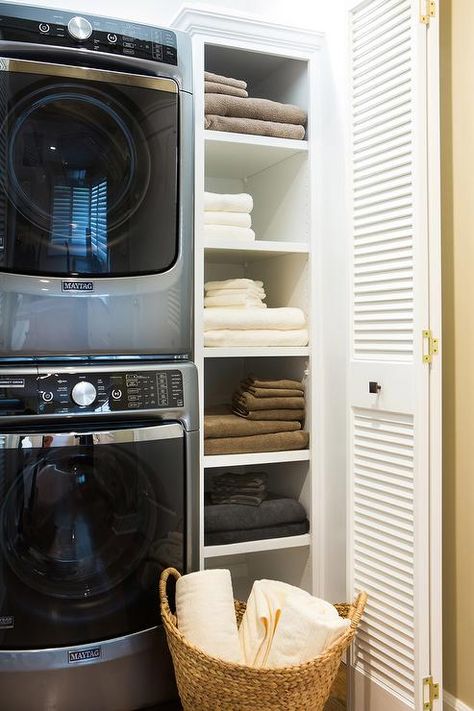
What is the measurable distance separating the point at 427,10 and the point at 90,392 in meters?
1.25

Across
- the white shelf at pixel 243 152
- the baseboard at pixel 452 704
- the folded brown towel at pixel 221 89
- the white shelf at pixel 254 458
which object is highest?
the folded brown towel at pixel 221 89

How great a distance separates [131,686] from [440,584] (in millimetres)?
845

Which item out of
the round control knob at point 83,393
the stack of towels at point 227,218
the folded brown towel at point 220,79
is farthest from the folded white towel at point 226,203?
the round control knob at point 83,393

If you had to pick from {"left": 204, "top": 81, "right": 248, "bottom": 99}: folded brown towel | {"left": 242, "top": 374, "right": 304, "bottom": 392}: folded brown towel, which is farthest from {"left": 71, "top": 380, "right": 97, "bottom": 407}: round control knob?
{"left": 204, "top": 81, "right": 248, "bottom": 99}: folded brown towel

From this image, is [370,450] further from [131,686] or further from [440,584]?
[131,686]

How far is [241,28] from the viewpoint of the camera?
2.06 meters

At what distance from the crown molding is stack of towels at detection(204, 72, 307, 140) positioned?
128 mm

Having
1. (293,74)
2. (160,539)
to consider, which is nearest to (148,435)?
(160,539)

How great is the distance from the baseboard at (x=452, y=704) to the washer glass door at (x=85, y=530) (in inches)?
30.8

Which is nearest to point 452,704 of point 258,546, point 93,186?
point 258,546

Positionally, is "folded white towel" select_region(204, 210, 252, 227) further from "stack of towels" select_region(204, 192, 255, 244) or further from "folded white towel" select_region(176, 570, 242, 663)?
"folded white towel" select_region(176, 570, 242, 663)

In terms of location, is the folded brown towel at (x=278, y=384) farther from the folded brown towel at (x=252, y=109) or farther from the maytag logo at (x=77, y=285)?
the folded brown towel at (x=252, y=109)

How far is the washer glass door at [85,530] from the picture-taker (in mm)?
1691

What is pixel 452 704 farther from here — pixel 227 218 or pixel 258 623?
pixel 227 218
